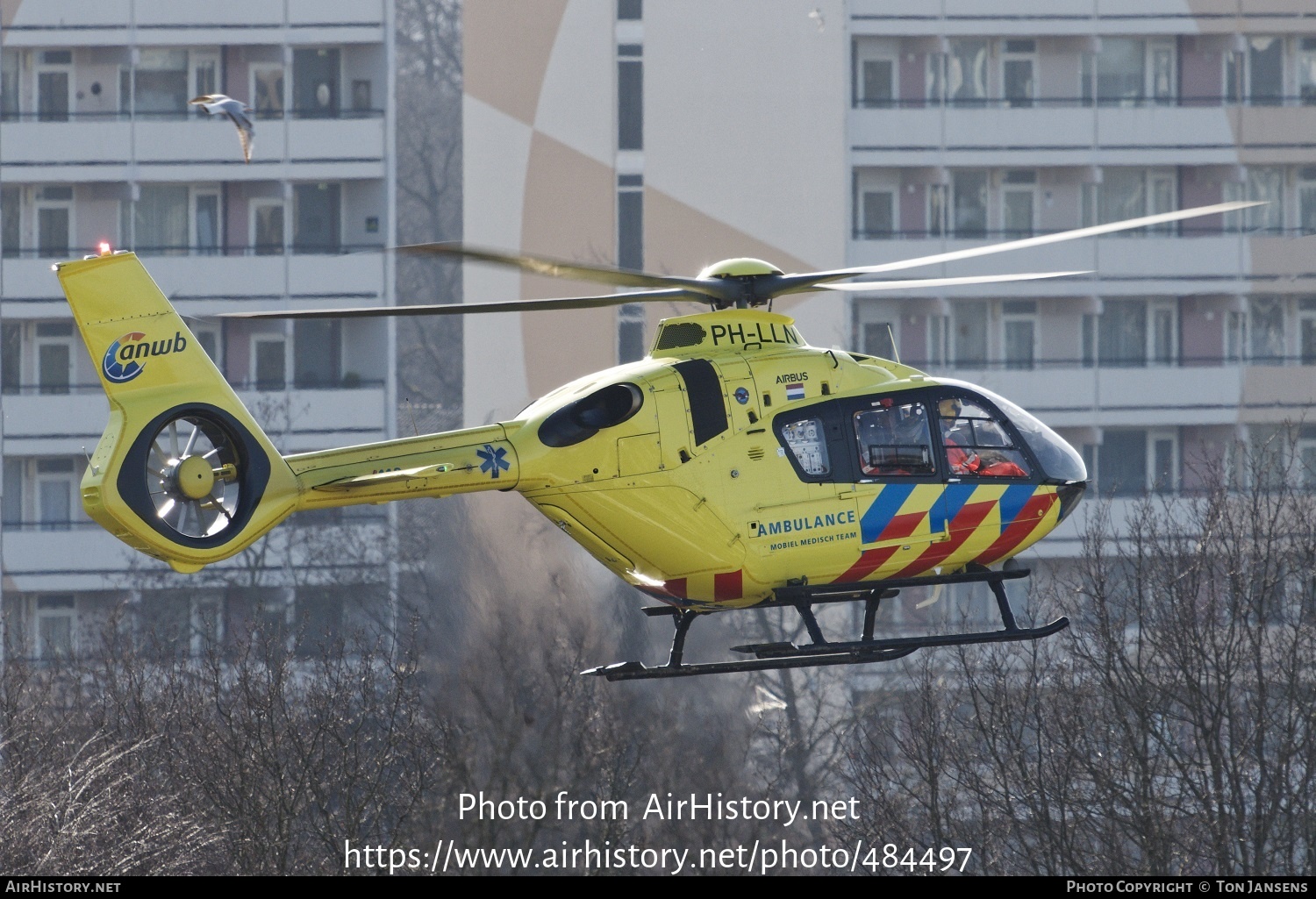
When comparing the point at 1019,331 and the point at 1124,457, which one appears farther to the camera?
the point at 1124,457

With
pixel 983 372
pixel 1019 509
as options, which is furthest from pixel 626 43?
pixel 1019 509

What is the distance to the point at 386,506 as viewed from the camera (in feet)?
149

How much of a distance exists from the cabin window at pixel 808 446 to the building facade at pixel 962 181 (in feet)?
94.8

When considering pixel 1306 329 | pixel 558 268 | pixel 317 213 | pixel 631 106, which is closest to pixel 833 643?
pixel 558 268

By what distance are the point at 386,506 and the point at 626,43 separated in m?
12.3

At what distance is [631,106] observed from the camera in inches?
1869

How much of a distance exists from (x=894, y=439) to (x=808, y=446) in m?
0.83

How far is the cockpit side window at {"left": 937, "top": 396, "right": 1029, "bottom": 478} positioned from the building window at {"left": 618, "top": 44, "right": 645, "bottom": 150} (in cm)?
2980

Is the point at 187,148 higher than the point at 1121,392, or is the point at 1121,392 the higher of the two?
the point at 187,148

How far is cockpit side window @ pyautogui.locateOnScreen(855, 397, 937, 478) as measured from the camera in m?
18.0

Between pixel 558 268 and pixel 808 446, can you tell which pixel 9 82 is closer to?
pixel 558 268

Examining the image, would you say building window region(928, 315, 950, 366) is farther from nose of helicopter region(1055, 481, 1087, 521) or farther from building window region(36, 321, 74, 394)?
nose of helicopter region(1055, 481, 1087, 521)
